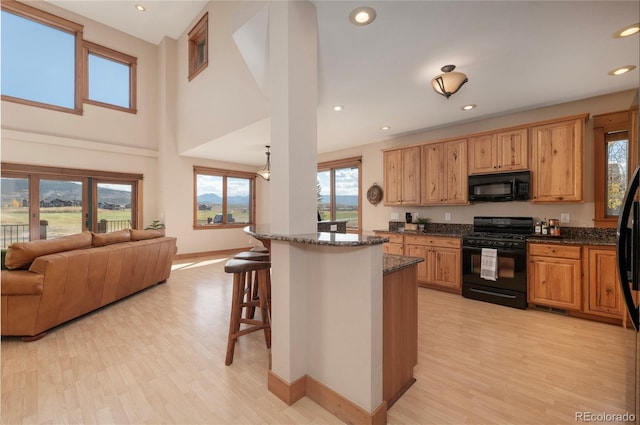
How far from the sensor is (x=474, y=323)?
3.06 meters

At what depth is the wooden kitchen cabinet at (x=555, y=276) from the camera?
3176 millimetres

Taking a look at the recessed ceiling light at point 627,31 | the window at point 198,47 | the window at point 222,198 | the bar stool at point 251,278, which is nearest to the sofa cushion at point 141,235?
the bar stool at point 251,278

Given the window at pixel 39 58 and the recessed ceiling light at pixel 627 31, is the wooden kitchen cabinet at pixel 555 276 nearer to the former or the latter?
the recessed ceiling light at pixel 627 31

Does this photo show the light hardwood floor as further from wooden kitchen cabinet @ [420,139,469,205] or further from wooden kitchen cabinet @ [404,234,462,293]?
wooden kitchen cabinet @ [420,139,469,205]

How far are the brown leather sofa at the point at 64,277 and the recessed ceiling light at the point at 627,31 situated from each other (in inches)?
214

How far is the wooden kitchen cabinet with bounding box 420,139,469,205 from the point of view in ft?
14.0

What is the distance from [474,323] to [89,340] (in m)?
4.02

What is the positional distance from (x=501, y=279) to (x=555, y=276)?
0.56m

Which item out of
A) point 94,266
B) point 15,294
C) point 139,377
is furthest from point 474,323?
point 15,294

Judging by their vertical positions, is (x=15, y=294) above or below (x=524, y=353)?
above

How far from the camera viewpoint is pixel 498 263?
3.66m

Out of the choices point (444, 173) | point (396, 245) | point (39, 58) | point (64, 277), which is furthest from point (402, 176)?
point (39, 58)

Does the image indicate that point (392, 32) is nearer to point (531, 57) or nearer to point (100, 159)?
A: point (531, 57)

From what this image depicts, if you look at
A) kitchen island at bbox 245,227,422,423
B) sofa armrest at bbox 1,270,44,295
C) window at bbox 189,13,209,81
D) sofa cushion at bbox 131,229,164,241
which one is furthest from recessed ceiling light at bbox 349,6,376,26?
window at bbox 189,13,209,81
